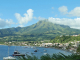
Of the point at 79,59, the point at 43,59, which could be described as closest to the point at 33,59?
the point at 43,59

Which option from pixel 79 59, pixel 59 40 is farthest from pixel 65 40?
pixel 79 59

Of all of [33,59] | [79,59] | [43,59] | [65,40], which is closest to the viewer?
[33,59]

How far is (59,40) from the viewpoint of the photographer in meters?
199

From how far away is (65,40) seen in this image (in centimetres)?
19038

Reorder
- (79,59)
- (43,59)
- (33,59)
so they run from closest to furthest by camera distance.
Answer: (33,59) → (43,59) → (79,59)

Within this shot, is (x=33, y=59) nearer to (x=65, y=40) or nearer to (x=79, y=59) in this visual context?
(x=79, y=59)

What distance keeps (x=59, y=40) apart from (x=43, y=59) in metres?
178

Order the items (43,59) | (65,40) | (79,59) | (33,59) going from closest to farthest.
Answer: (33,59)
(43,59)
(79,59)
(65,40)

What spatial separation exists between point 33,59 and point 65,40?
17177 cm

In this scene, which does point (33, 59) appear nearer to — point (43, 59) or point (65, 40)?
point (43, 59)

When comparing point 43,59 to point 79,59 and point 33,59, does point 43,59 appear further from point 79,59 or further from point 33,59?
point 79,59

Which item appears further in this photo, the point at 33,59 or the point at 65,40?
the point at 65,40

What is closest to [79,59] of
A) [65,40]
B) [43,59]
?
[43,59]

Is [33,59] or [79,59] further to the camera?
[79,59]
